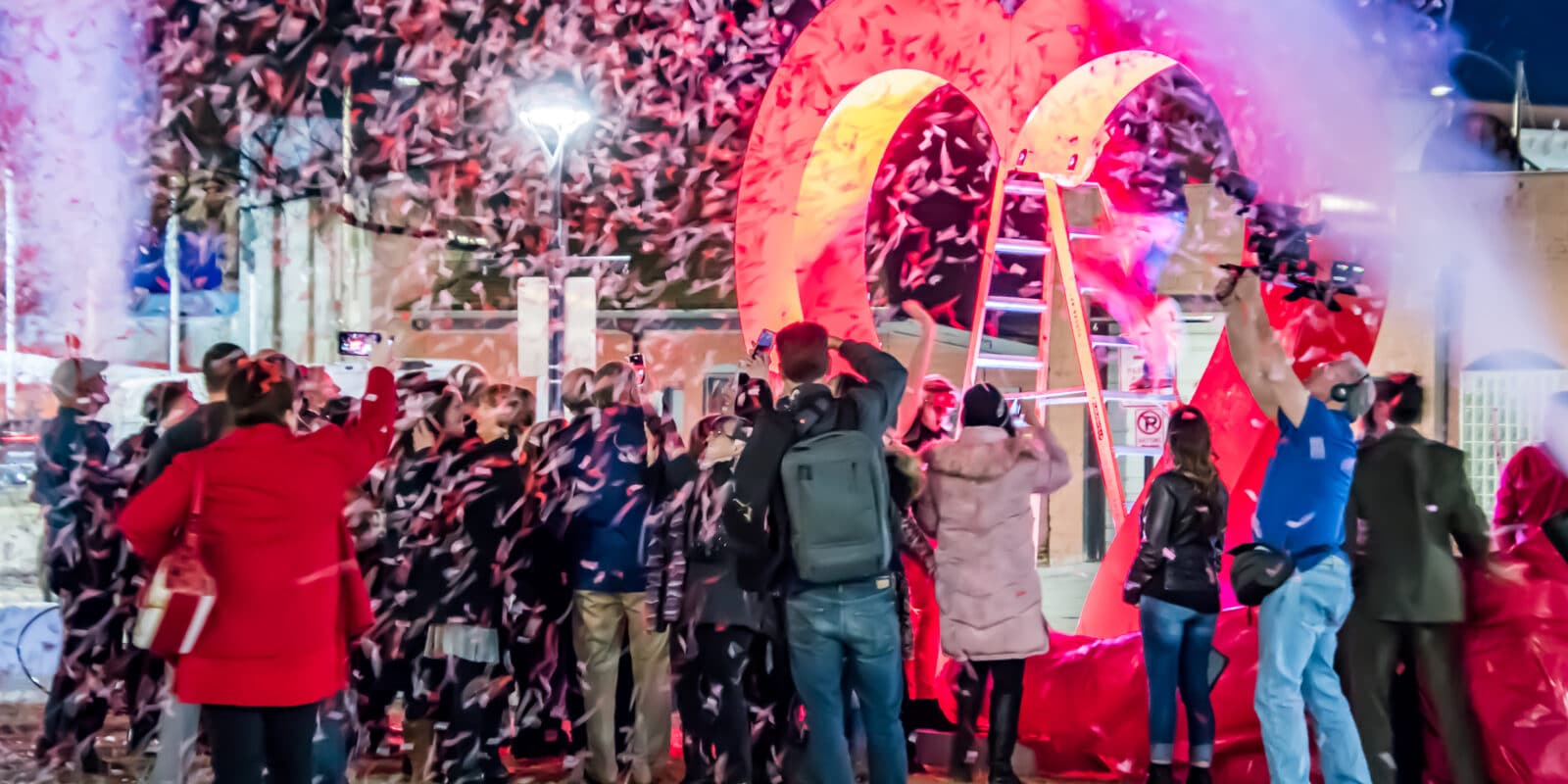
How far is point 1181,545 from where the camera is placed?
16.5 feet

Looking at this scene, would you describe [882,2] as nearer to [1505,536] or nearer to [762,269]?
[762,269]

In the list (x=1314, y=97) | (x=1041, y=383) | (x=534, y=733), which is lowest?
(x=534, y=733)

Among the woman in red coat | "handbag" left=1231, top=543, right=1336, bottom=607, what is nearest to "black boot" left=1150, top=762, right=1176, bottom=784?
"handbag" left=1231, top=543, right=1336, bottom=607

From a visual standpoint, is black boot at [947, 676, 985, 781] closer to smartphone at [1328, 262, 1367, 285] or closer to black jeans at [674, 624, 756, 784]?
black jeans at [674, 624, 756, 784]

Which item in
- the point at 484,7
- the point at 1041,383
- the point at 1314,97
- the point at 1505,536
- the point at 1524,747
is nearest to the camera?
the point at 1524,747

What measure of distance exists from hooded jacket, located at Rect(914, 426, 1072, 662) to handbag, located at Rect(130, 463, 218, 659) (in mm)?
2576

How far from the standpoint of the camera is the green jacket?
4.43 metres

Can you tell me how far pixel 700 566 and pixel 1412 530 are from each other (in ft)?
7.64

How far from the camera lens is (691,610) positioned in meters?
5.06

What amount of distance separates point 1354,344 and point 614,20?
9.46m

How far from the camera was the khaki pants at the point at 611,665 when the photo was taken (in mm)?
5480

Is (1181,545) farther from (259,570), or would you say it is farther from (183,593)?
(183,593)

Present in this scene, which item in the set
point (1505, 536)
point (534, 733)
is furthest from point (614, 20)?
point (1505, 536)

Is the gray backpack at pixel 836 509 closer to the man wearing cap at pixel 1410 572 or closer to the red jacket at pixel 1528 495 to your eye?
the man wearing cap at pixel 1410 572
